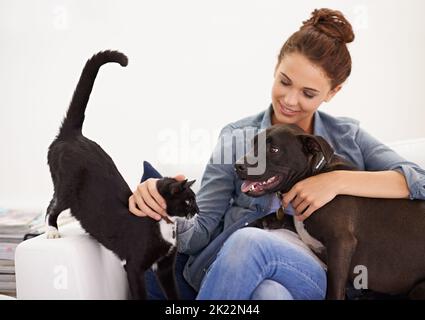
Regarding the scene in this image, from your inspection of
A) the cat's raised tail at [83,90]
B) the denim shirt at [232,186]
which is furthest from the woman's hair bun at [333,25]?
the cat's raised tail at [83,90]

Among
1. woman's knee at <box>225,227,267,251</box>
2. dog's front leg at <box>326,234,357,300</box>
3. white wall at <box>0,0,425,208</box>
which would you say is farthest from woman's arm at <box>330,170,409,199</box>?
white wall at <box>0,0,425,208</box>

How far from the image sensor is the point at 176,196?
1.29 m

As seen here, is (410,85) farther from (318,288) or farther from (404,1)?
(318,288)

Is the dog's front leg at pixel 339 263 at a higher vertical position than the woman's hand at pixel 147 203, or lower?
lower

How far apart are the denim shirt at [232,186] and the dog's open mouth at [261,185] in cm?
18

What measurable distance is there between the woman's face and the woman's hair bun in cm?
13

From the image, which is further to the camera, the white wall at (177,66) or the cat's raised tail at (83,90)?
the white wall at (177,66)

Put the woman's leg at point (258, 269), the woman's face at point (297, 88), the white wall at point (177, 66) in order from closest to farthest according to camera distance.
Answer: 1. the woman's leg at point (258, 269)
2. the woman's face at point (297, 88)
3. the white wall at point (177, 66)

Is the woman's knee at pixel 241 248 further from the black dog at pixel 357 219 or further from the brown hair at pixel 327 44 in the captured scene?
the brown hair at pixel 327 44

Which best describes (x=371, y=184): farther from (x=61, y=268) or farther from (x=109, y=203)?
(x=61, y=268)

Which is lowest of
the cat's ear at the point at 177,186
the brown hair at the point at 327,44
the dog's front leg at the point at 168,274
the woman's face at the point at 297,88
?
the dog's front leg at the point at 168,274

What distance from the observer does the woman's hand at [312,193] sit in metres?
1.30

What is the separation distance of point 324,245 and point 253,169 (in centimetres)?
28
